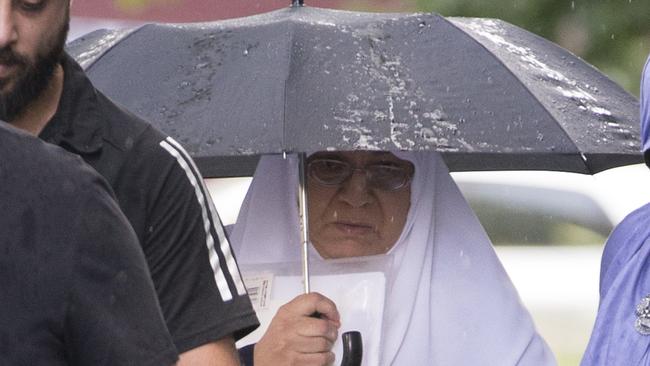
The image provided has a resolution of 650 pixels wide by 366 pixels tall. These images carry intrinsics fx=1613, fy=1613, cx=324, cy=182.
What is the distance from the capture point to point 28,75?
2.83 m

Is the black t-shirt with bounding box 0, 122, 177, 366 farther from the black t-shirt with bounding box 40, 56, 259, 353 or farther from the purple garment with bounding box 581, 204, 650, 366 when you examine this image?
the purple garment with bounding box 581, 204, 650, 366

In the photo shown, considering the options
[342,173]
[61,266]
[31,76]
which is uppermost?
[61,266]

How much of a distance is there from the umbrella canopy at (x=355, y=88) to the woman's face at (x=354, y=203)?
357 millimetres

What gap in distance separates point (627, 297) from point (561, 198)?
19.0 ft

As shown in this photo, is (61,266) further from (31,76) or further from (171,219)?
(31,76)

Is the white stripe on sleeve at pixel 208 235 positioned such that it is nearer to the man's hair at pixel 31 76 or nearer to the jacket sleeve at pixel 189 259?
the jacket sleeve at pixel 189 259

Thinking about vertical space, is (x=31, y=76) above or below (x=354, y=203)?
above

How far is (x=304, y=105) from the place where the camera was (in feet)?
11.5

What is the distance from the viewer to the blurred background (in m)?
8.40

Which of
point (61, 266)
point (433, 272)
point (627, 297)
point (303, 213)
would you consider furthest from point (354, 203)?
point (61, 266)

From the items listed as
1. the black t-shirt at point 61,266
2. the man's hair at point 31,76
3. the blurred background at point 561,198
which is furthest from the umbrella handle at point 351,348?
the blurred background at point 561,198

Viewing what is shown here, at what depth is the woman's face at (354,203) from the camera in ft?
12.9

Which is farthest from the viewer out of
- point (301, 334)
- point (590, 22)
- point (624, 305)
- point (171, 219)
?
point (590, 22)

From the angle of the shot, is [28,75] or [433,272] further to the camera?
[433,272]
